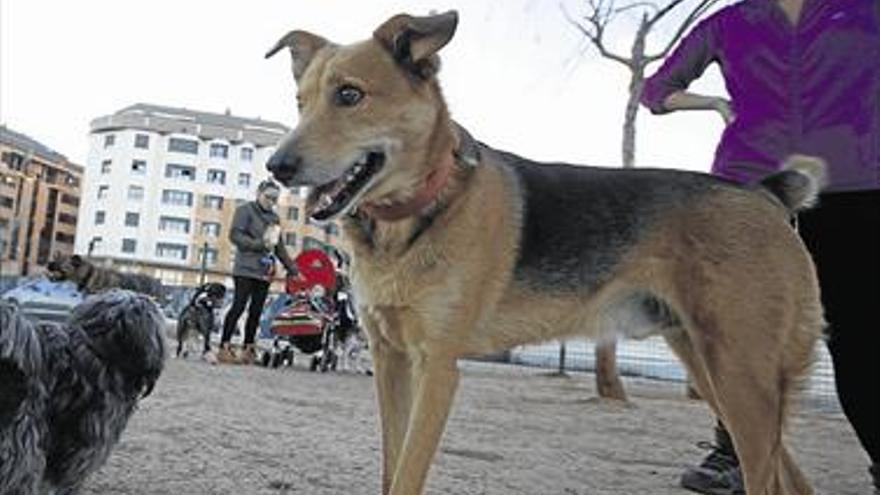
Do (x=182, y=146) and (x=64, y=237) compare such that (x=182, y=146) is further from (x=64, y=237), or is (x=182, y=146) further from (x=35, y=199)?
(x=64, y=237)

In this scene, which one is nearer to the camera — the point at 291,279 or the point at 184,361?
the point at 184,361

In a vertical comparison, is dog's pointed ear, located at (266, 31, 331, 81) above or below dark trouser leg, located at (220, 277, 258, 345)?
above

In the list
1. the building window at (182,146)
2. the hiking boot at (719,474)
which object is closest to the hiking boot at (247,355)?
the hiking boot at (719,474)

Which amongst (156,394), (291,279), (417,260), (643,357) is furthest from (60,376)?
(643,357)

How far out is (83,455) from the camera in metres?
Result: 3.12

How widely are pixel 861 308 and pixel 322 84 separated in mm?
2558

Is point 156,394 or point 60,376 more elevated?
point 60,376

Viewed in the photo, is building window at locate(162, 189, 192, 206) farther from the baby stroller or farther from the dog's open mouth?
the dog's open mouth

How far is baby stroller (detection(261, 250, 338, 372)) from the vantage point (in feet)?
38.9

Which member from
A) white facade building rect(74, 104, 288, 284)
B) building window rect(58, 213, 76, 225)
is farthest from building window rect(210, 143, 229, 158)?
building window rect(58, 213, 76, 225)

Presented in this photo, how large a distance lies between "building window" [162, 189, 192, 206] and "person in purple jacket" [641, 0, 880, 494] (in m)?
90.2

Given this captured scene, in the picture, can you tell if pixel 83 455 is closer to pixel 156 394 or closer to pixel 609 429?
pixel 156 394

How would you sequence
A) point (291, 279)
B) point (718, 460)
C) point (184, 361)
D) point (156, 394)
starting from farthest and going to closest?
1. point (291, 279)
2. point (184, 361)
3. point (156, 394)
4. point (718, 460)

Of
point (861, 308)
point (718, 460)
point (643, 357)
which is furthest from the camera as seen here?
point (643, 357)
